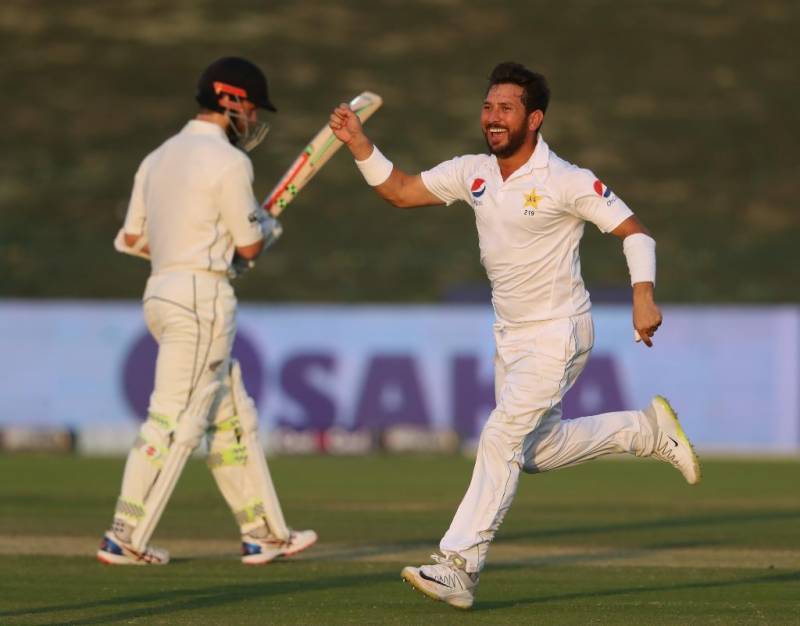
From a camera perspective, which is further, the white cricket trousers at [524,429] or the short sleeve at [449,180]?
the short sleeve at [449,180]

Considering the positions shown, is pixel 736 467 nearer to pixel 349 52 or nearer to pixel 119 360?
pixel 119 360

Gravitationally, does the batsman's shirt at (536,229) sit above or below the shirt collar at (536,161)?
below

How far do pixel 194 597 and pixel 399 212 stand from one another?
61.0 ft

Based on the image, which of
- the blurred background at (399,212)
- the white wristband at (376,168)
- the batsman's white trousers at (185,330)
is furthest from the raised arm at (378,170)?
the blurred background at (399,212)

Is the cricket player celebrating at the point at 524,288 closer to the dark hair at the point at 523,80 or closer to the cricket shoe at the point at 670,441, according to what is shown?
the dark hair at the point at 523,80

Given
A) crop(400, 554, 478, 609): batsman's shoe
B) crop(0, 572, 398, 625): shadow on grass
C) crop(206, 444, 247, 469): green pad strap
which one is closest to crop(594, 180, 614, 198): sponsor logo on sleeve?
crop(400, 554, 478, 609): batsman's shoe

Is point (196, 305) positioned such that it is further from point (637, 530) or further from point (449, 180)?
point (637, 530)

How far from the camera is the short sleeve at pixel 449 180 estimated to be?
6.93m

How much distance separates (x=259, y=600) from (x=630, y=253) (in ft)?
6.07

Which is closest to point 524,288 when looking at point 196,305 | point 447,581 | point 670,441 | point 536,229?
point 536,229

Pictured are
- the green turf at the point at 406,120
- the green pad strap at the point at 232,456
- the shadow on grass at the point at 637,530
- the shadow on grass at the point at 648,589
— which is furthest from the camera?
the green turf at the point at 406,120

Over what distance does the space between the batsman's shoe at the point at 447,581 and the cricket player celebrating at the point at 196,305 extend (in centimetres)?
185

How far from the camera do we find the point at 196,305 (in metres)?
8.09

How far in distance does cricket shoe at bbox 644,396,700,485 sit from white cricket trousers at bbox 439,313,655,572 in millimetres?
203
